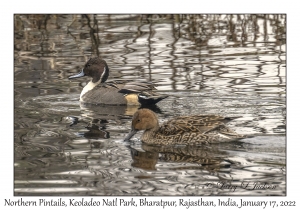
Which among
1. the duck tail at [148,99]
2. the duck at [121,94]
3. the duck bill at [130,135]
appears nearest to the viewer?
the duck bill at [130,135]

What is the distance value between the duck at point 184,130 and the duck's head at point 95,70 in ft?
12.6

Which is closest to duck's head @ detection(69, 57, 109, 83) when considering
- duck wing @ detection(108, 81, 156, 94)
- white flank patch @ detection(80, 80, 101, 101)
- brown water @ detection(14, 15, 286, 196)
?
white flank patch @ detection(80, 80, 101, 101)

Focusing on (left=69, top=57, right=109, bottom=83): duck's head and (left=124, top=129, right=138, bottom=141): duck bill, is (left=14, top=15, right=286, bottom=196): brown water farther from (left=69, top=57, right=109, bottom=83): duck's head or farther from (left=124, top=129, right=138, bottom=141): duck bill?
(left=69, top=57, right=109, bottom=83): duck's head

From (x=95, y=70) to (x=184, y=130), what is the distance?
4.31 m

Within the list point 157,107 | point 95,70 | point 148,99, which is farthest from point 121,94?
point 95,70

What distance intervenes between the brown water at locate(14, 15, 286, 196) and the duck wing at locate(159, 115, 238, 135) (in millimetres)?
308

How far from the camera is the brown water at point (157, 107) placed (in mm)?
8312

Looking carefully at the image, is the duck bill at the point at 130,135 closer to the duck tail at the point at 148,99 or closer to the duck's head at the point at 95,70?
the duck tail at the point at 148,99

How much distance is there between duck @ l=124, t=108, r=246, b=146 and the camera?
9.82m

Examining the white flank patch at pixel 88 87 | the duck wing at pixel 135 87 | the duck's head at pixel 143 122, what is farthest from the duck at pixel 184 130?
the white flank patch at pixel 88 87

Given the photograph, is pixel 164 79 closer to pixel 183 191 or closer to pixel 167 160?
pixel 167 160

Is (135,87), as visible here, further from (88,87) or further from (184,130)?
(184,130)

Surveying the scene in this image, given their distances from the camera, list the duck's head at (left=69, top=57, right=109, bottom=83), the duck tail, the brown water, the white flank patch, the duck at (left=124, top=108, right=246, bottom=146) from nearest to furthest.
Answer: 1. the brown water
2. the duck at (left=124, top=108, right=246, bottom=146)
3. the duck tail
4. the white flank patch
5. the duck's head at (left=69, top=57, right=109, bottom=83)

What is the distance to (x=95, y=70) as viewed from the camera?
13.9 metres
